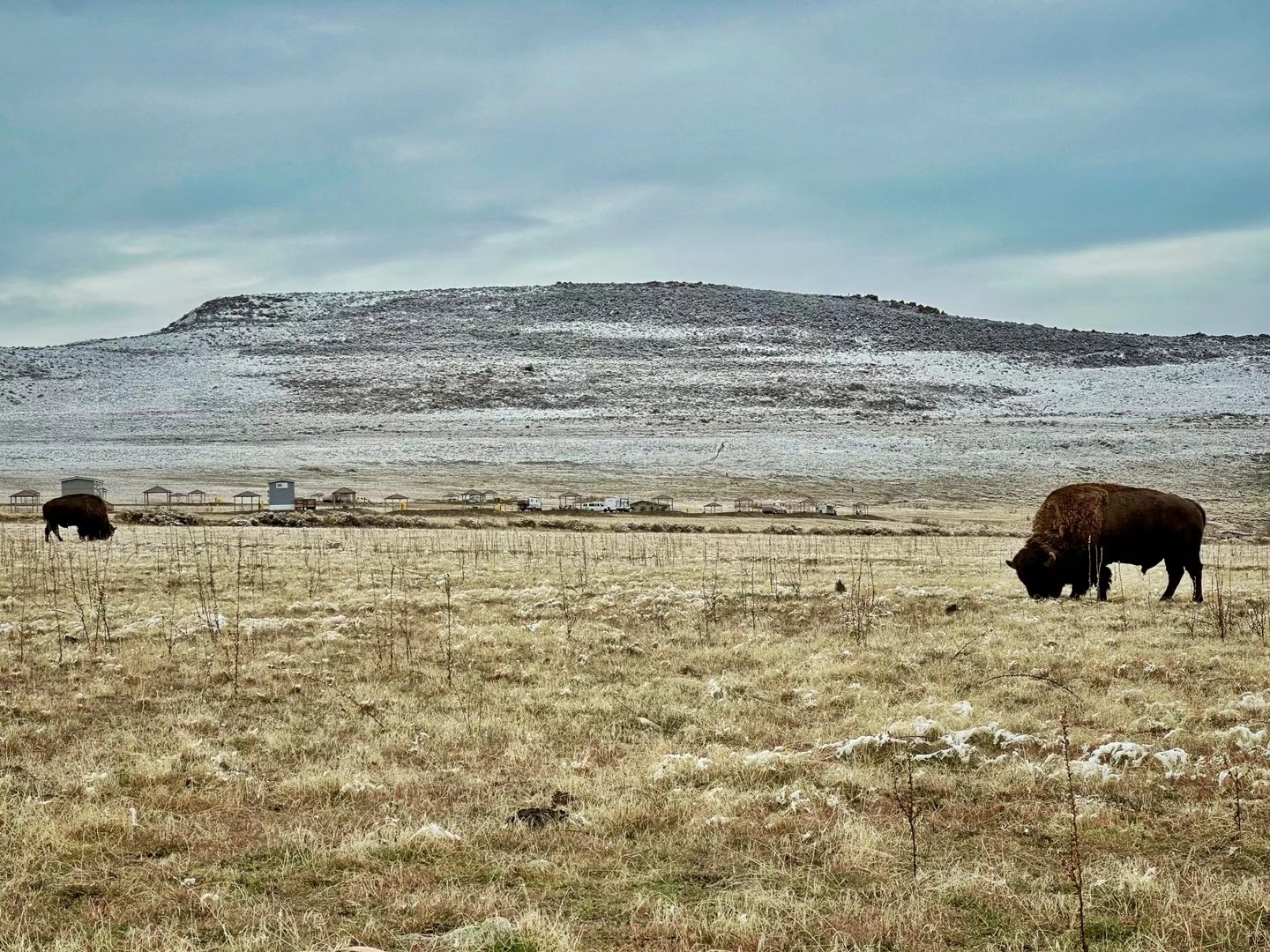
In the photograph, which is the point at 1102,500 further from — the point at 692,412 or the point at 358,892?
the point at 692,412

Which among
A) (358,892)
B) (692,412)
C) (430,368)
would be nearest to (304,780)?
(358,892)

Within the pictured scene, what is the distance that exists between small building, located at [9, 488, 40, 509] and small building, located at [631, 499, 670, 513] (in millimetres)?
27751

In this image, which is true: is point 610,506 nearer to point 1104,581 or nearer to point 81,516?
point 81,516

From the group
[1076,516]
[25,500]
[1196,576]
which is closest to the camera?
[1196,576]

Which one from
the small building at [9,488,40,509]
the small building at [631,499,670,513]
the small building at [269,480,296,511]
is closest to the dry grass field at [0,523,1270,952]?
the small building at [269,480,296,511]

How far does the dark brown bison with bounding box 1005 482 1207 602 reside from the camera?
17.5 meters

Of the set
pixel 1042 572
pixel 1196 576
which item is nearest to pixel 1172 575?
pixel 1196 576

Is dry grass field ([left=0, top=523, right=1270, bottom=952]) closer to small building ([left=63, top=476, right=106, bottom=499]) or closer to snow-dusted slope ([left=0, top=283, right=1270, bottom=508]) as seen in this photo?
small building ([left=63, top=476, right=106, bottom=499])

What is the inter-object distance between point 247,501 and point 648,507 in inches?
820

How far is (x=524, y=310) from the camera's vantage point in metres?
142

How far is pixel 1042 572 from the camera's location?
17.5 metres

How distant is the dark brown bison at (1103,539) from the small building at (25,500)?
46.4 m

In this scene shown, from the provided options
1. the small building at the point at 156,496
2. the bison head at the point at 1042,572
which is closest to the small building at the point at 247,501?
the small building at the point at 156,496

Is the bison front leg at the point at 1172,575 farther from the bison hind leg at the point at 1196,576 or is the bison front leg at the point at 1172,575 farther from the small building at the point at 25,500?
the small building at the point at 25,500
